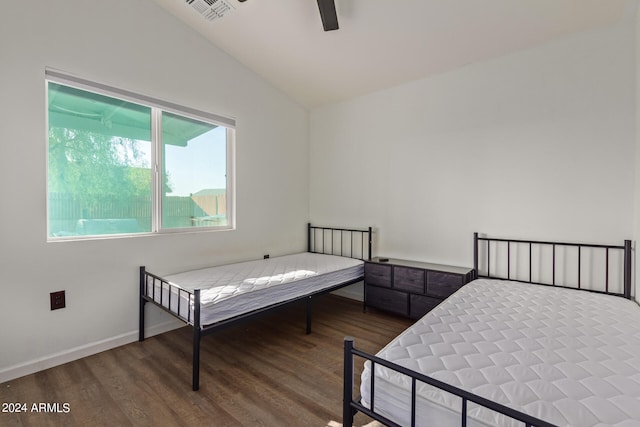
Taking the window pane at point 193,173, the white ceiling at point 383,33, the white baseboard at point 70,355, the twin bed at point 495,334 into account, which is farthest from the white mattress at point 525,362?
Result: the window pane at point 193,173

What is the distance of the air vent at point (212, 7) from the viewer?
94.1 inches

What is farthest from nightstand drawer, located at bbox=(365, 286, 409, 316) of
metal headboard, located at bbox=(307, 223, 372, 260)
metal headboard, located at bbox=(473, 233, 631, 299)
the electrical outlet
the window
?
the electrical outlet

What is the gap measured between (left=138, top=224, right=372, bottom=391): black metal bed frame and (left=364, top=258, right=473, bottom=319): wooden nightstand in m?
0.25

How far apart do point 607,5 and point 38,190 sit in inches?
162

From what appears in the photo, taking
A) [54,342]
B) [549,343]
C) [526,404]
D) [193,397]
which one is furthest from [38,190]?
[549,343]

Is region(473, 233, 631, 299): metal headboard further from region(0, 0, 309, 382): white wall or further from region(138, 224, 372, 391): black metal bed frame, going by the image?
region(0, 0, 309, 382): white wall

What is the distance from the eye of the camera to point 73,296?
6.99 feet

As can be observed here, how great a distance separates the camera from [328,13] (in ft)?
6.75

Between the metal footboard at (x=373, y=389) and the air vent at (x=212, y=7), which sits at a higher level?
the air vent at (x=212, y=7)

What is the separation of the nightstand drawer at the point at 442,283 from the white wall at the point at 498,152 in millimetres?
367

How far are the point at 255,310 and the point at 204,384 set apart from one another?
554 mm

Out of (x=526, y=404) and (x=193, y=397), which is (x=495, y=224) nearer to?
(x=526, y=404)

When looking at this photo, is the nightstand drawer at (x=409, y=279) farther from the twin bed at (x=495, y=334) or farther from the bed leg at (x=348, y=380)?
the bed leg at (x=348, y=380)

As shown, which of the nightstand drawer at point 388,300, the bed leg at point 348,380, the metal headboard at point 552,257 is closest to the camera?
the bed leg at point 348,380
